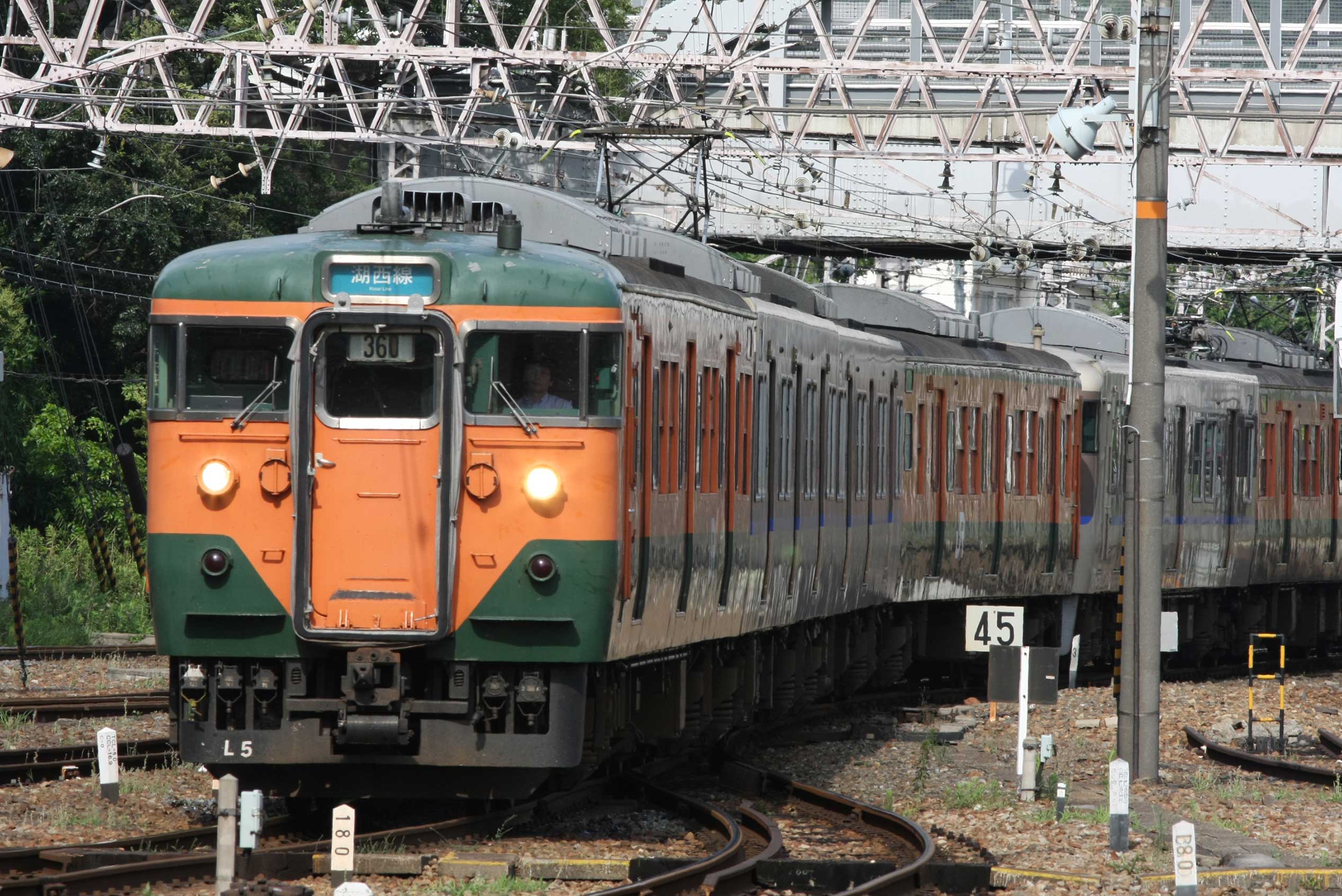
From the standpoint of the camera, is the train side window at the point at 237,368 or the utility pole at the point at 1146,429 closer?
the train side window at the point at 237,368

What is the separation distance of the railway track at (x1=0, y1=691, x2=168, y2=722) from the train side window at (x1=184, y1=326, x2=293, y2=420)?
6.11 m

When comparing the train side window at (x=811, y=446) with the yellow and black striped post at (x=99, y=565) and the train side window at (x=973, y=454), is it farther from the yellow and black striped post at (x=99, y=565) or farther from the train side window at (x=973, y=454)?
Result: the yellow and black striped post at (x=99, y=565)

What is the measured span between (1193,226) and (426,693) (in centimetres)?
2591

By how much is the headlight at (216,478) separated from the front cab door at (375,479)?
336mm

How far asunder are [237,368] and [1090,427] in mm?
14644

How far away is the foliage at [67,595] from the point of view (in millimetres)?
24781

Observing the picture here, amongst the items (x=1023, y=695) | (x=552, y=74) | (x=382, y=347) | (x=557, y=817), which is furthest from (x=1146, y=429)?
(x=552, y=74)

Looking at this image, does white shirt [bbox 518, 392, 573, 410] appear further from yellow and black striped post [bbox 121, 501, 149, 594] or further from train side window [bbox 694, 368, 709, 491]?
yellow and black striped post [bbox 121, 501, 149, 594]

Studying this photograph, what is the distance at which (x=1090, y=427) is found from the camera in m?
23.7

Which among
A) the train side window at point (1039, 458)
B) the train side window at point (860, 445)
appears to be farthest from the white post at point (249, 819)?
the train side window at point (1039, 458)

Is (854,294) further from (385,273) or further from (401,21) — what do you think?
(385,273)

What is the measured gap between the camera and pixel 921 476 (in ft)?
64.5

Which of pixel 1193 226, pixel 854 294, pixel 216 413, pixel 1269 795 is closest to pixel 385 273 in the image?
pixel 216 413

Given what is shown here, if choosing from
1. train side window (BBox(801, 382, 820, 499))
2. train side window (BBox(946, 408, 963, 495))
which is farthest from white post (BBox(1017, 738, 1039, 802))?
train side window (BBox(946, 408, 963, 495))
